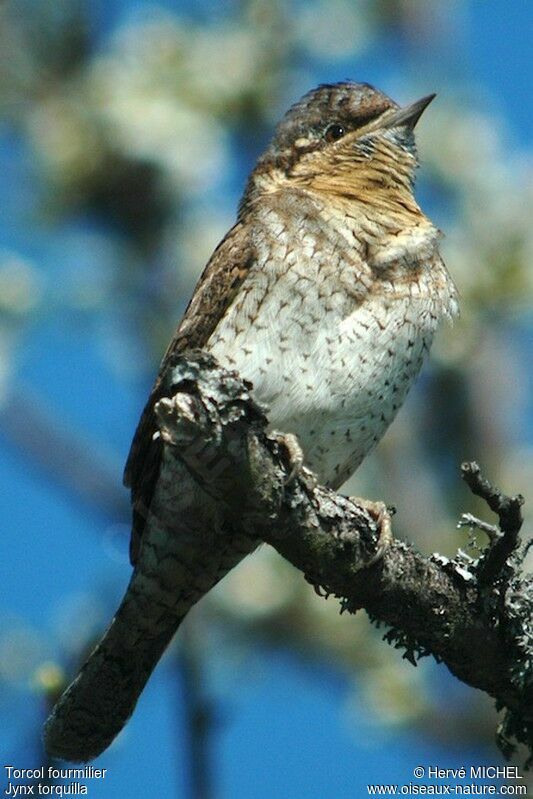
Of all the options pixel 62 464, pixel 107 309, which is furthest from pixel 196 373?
pixel 107 309

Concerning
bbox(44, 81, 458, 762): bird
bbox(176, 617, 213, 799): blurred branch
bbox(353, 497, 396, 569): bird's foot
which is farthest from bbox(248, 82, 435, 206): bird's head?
bbox(176, 617, 213, 799): blurred branch

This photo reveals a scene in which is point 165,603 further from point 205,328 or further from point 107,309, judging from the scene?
point 107,309

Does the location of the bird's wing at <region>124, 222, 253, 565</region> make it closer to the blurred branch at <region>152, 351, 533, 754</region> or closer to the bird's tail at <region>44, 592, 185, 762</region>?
the bird's tail at <region>44, 592, 185, 762</region>

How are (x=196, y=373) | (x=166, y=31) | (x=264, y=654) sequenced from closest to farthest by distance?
(x=196, y=373), (x=166, y=31), (x=264, y=654)

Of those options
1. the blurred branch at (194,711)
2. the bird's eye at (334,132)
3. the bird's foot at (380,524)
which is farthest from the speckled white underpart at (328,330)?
the blurred branch at (194,711)

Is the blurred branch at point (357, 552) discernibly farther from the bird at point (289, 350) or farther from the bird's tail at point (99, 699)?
the bird's tail at point (99, 699)

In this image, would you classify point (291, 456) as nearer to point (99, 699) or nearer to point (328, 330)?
point (328, 330)
